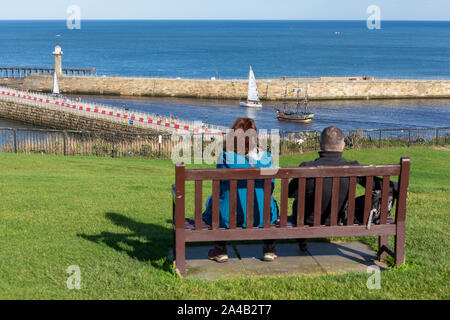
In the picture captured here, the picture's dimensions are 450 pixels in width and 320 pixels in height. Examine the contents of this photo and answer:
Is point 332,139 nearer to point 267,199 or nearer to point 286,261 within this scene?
point 267,199

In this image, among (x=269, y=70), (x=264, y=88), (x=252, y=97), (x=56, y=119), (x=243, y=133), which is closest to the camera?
(x=243, y=133)

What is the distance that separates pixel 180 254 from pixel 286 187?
119 cm

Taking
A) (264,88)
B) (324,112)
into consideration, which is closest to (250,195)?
(324,112)

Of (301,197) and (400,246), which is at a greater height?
(301,197)

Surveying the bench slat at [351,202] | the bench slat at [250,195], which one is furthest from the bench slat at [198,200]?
the bench slat at [351,202]

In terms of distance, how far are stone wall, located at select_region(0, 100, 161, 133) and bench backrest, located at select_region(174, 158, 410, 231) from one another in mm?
31866

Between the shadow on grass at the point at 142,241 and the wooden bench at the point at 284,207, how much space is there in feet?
1.71

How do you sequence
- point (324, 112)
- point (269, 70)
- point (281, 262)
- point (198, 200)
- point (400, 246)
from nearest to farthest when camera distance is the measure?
point (198, 200) < point (400, 246) < point (281, 262) < point (324, 112) < point (269, 70)

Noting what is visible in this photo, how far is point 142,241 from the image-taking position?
21.4ft

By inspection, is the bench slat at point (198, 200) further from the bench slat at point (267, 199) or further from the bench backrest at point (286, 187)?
the bench slat at point (267, 199)

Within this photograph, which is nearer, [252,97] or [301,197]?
[301,197]

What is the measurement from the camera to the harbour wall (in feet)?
232

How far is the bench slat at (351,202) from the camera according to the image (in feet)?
17.5

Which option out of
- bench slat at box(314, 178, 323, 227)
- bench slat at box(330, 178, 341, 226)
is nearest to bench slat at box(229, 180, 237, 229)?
bench slat at box(314, 178, 323, 227)
